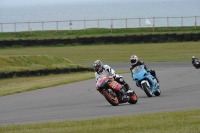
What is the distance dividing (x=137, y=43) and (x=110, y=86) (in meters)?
34.4

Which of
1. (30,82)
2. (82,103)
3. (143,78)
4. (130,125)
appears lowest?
(30,82)

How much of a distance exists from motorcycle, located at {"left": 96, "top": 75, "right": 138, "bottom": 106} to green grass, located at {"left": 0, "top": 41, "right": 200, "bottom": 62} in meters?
Result: 21.6

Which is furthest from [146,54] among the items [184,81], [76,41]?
[184,81]

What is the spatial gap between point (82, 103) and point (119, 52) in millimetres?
28050

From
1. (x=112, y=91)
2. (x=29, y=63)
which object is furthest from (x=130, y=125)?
(x=29, y=63)

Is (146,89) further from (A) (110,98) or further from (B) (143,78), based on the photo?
(A) (110,98)

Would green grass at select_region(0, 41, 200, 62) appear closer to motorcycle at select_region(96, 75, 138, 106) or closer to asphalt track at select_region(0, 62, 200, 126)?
asphalt track at select_region(0, 62, 200, 126)

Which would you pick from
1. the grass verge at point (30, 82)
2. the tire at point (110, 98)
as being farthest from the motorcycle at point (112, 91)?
the grass verge at point (30, 82)

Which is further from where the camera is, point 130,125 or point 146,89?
point 146,89

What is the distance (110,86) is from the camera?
14977 millimetres

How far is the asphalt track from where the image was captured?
43.9 ft

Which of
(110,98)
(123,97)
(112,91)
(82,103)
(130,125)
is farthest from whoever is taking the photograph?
(82,103)

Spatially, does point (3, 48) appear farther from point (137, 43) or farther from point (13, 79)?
point (13, 79)

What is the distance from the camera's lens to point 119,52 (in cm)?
4431
